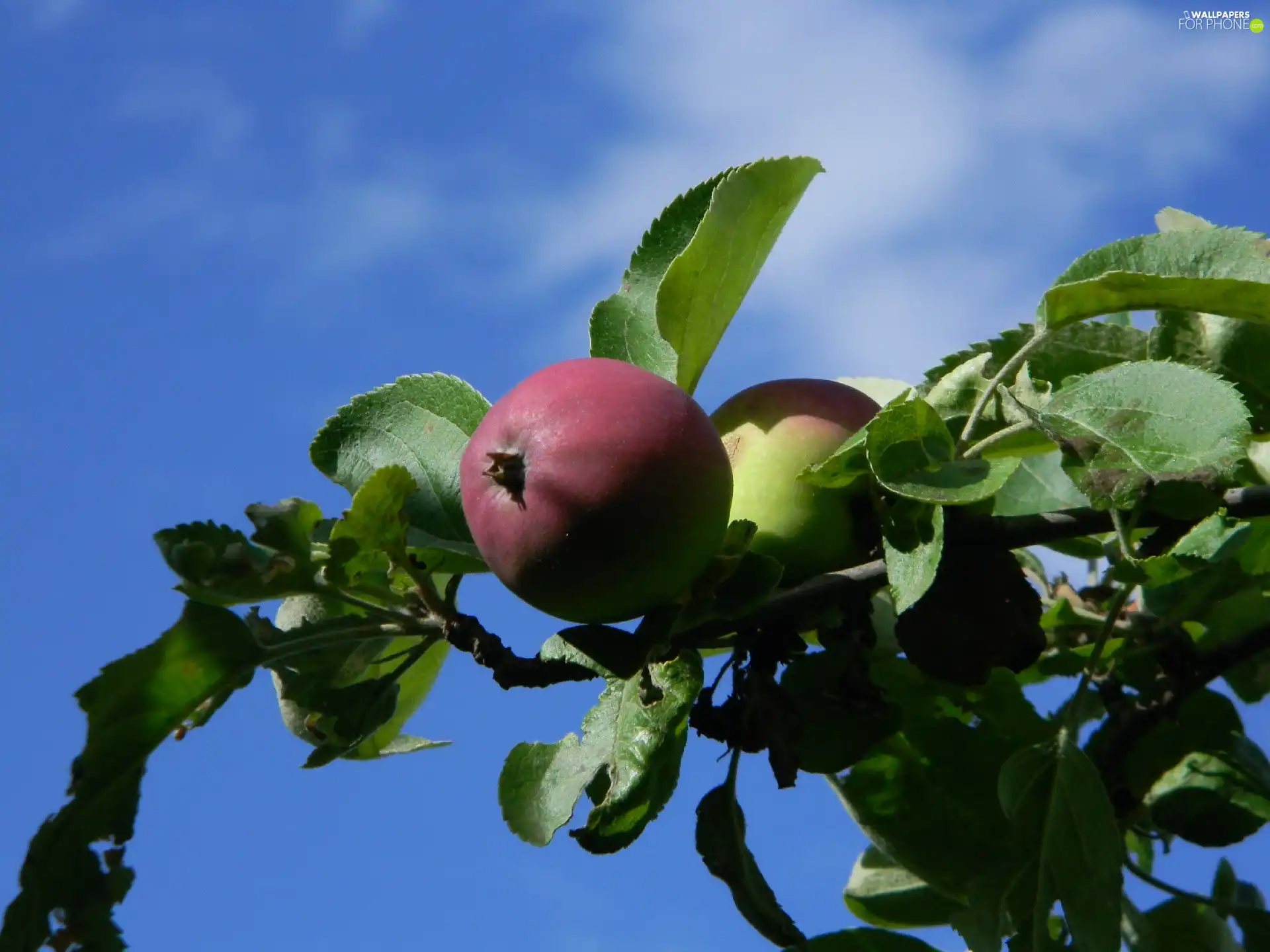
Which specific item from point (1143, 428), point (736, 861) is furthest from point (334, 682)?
point (1143, 428)

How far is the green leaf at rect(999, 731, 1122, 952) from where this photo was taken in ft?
4.12

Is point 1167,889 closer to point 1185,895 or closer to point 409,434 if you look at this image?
point 1185,895

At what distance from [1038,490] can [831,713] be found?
0.54 meters

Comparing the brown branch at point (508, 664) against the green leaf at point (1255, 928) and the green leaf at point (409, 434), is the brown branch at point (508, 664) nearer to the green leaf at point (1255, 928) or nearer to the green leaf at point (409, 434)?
the green leaf at point (409, 434)

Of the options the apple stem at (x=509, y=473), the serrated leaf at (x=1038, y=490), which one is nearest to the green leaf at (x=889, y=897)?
the serrated leaf at (x=1038, y=490)

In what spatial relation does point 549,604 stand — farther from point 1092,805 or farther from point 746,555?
point 1092,805

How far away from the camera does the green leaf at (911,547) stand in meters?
1.11

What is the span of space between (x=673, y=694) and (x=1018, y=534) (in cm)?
34

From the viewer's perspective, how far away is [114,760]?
116 centimetres

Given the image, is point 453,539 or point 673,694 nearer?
point 673,694

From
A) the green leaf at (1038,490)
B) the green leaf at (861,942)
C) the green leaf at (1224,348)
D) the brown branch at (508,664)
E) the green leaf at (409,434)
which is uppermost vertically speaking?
the green leaf at (1038,490)

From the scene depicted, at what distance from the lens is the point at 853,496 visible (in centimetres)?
127

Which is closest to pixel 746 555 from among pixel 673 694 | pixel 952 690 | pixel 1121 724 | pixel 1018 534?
pixel 673 694

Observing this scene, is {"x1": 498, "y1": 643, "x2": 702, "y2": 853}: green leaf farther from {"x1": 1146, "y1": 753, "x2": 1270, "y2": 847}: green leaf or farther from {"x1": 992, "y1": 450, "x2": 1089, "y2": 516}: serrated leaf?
{"x1": 1146, "y1": 753, "x2": 1270, "y2": 847}: green leaf
